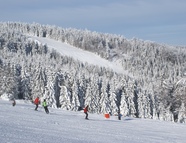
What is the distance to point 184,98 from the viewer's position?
7356cm

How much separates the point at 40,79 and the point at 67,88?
7.97 m

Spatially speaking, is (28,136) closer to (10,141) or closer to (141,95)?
(10,141)

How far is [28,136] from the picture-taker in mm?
21188

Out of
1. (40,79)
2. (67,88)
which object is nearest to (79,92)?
(67,88)

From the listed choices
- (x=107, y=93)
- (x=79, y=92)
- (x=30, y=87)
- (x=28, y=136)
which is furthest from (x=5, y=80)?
(x=28, y=136)

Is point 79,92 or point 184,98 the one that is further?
point 79,92

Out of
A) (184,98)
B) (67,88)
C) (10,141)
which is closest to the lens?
(10,141)

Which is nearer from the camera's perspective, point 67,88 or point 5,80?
point 5,80

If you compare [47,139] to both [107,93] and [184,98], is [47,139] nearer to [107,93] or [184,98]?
[184,98]

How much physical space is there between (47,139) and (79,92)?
2651 inches

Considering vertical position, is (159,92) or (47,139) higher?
(159,92)

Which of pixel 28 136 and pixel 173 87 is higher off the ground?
pixel 173 87

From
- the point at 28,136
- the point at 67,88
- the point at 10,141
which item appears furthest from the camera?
the point at 67,88

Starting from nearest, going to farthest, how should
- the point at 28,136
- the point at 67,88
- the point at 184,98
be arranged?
1. the point at 28,136
2. the point at 184,98
3. the point at 67,88
